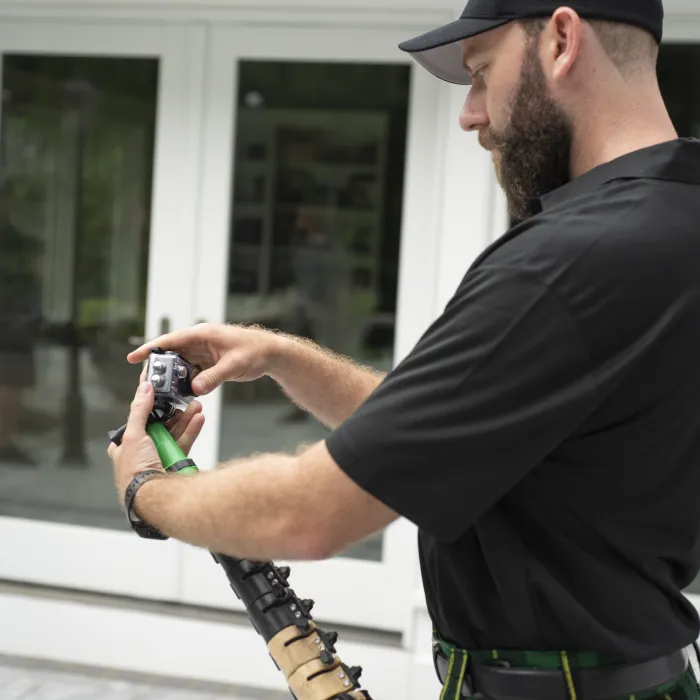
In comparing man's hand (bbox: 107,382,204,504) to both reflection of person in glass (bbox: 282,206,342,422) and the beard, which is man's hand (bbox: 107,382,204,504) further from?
reflection of person in glass (bbox: 282,206,342,422)

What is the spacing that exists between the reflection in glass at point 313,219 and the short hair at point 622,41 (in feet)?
9.35

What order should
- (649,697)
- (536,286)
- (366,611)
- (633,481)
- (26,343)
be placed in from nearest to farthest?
(536,286), (633,481), (649,697), (366,611), (26,343)

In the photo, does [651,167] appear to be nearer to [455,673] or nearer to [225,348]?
[455,673]

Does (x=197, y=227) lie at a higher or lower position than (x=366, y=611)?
higher

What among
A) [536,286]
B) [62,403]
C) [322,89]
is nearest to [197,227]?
[322,89]

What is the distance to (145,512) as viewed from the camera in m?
1.50

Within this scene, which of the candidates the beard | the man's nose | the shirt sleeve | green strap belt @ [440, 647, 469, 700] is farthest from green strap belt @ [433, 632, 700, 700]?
the man's nose

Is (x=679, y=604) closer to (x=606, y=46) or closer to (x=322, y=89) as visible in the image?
(x=606, y=46)

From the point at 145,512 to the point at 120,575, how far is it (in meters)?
3.24

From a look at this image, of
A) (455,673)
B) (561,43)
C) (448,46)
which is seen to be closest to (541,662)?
(455,673)

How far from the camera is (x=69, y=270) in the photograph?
4.84m

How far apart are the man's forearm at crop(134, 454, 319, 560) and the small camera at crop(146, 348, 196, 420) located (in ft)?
0.80

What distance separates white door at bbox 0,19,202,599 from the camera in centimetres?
452

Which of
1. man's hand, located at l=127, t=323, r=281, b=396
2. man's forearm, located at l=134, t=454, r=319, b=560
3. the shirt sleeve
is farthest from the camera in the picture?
man's hand, located at l=127, t=323, r=281, b=396
